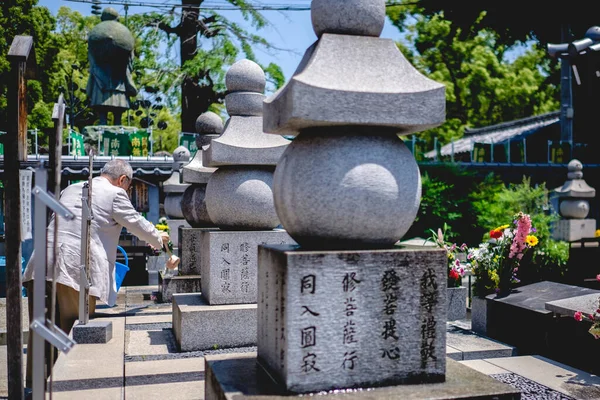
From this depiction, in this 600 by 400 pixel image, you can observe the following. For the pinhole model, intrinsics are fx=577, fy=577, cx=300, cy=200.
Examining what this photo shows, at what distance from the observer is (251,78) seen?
6.72 m

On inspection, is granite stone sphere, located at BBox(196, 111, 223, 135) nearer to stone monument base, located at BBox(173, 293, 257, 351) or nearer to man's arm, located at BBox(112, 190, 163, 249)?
man's arm, located at BBox(112, 190, 163, 249)

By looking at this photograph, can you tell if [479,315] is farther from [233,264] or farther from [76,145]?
[76,145]

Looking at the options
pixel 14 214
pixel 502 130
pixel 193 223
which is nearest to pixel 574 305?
pixel 14 214

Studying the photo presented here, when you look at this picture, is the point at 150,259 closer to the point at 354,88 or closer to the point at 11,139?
the point at 11,139

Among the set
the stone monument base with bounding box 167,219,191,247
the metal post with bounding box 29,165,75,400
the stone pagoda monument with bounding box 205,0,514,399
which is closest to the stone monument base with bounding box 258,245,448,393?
the stone pagoda monument with bounding box 205,0,514,399

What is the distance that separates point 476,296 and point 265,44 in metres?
15.3

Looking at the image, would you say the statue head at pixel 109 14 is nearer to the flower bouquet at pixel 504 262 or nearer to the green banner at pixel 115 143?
the green banner at pixel 115 143

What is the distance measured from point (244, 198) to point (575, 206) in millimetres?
19901

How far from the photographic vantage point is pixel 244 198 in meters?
6.18

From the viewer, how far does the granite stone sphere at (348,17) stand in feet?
11.8

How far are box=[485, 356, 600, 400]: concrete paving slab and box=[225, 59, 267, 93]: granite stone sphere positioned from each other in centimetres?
393

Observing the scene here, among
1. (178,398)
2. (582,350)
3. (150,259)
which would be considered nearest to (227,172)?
(178,398)

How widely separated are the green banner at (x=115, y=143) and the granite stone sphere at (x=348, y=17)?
16937 millimetres

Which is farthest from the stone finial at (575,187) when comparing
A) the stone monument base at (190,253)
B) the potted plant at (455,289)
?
the stone monument base at (190,253)
